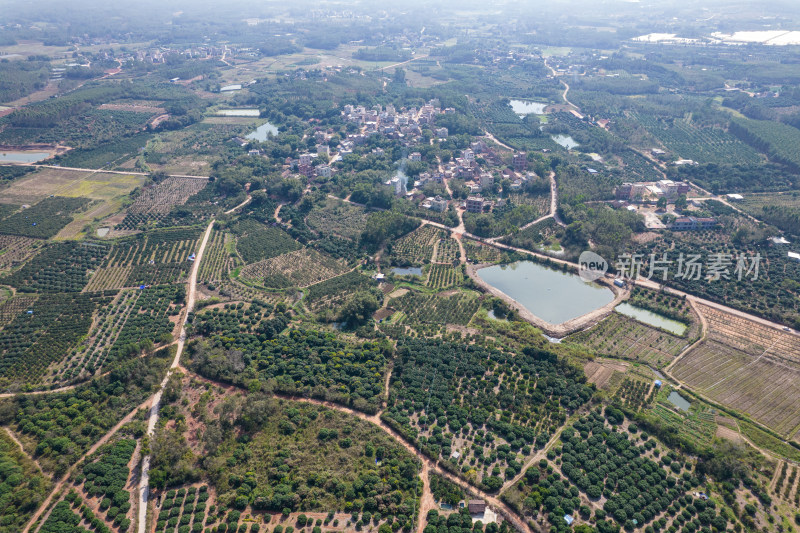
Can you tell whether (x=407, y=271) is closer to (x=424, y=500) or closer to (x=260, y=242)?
(x=260, y=242)

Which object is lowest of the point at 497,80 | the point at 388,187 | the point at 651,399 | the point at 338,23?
the point at 651,399

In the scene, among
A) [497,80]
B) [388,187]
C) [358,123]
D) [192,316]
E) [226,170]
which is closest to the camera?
[192,316]

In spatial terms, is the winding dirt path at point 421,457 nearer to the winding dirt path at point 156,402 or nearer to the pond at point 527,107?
the winding dirt path at point 156,402

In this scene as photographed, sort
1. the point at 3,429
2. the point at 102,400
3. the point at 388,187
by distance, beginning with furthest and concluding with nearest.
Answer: the point at 388,187, the point at 102,400, the point at 3,429

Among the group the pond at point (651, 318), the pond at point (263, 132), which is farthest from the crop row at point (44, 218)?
the pond at point (651, 318)

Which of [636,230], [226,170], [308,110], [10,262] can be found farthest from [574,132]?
[10,262]

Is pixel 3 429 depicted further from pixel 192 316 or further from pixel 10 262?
pixel 10 262

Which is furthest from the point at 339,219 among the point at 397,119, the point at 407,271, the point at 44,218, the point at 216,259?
the point at 397,119
